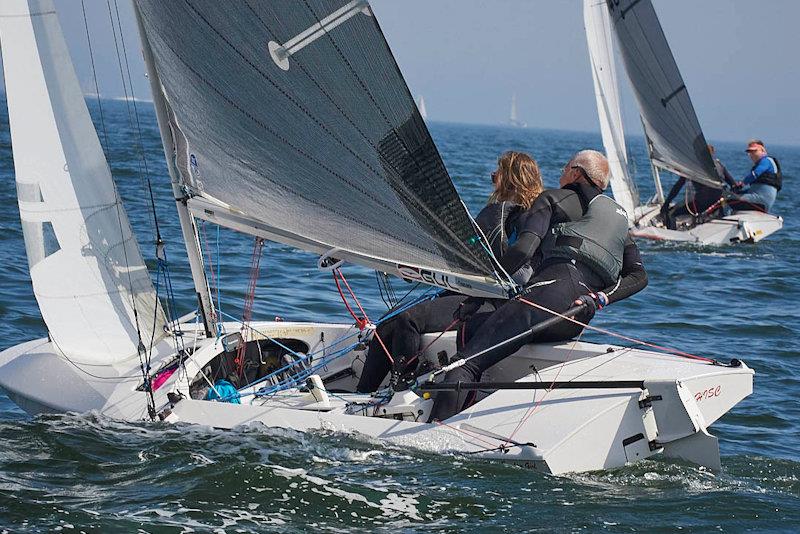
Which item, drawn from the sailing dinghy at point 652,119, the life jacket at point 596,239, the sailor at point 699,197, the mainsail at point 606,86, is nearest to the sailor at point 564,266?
the life jacket at point 596,239

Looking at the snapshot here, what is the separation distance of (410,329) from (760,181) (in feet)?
39.6

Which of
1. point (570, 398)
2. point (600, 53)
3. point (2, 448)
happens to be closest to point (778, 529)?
point (570, 398)

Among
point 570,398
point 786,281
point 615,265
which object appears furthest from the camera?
point 786,281

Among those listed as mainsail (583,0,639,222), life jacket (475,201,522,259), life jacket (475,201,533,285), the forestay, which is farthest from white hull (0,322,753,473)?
mainsail (583,0,639,222)

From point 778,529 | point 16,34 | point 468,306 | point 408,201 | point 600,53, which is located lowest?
point 778,529

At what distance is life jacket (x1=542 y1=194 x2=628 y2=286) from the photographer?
6059 millimetres

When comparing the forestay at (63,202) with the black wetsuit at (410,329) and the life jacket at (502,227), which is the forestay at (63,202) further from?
the life jacket at (502,227)

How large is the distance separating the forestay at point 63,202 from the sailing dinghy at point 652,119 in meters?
10.9

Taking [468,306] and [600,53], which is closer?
[468,306]

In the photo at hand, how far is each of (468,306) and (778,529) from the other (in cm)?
228

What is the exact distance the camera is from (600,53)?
60.2 ft

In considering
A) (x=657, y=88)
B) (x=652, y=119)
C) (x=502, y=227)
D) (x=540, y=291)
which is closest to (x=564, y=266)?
(x=540, y=291)

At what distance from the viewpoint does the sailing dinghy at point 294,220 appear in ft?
17.6

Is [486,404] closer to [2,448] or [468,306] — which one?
[468,306]
